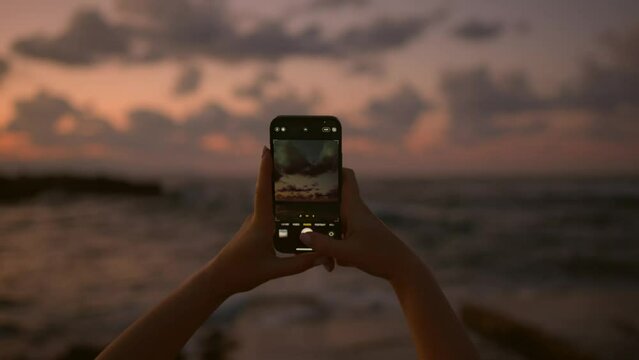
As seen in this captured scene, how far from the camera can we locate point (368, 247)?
1.78 meters

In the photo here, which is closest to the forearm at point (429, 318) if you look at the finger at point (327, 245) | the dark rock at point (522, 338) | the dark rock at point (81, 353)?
the finger at point (327, 245)

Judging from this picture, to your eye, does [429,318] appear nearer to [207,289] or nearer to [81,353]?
[207,289]

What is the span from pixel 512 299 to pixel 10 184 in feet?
131

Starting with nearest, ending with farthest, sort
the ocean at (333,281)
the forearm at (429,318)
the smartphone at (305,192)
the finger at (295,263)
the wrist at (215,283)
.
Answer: the forearm at (429,318), the wrist at (215,283), the finger at (295,263), the smartphone at (305,192), the ocean at (333,281)

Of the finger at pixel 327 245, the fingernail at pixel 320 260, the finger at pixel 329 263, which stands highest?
the finger at pixel 327 245

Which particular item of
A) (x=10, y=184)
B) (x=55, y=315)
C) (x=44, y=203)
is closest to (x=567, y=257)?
(x=55, y=315)

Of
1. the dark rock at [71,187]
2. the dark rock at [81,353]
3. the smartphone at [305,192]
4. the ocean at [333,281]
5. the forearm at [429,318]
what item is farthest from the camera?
the dark rock at [71,187]

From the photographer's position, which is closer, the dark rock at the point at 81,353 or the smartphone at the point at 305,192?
the smartphone at the point at 305,192

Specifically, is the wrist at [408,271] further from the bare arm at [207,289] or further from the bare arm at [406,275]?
the bare arm at [207,289]

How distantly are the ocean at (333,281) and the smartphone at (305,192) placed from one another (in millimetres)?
4845

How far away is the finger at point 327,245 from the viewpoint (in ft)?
6.07

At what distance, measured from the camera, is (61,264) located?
14109mm

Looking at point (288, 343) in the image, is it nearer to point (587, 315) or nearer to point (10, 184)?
point (587, 315)

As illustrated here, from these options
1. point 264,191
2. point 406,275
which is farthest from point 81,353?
point 406,275
